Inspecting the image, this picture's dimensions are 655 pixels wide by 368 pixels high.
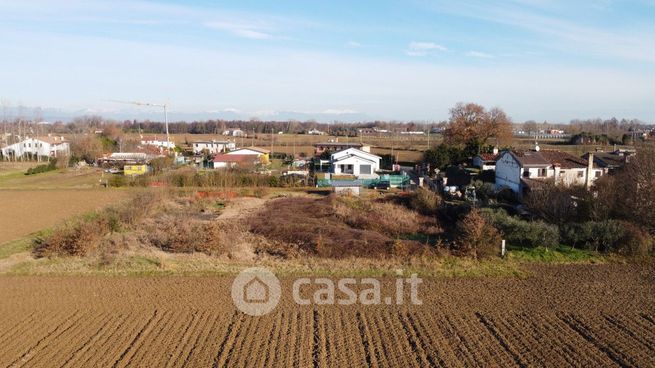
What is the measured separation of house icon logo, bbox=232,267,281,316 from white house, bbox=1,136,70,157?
46.3 m

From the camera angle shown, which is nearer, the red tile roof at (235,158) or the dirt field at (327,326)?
the dirt field at (327,326)

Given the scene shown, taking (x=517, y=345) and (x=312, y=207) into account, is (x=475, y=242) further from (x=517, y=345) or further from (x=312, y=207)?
(x=312, y=207)

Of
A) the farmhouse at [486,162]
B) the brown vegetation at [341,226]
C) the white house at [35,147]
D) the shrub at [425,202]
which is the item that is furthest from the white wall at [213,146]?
the shrub at [425,202]

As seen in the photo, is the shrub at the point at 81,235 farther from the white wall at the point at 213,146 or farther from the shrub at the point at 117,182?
the white wall at the point at 213,146

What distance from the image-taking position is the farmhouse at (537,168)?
25.6m

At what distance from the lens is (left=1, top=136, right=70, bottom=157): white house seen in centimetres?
5185

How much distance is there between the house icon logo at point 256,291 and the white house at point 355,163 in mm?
21037

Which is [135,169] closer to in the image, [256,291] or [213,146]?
[213,146]

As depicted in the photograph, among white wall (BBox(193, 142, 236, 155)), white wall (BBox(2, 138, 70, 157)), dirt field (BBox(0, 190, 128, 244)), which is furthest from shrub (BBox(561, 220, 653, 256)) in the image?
white wall (BBox(2, 138, 70, 157))

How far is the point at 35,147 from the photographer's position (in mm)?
52719

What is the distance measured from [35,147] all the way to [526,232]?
5385 cm
